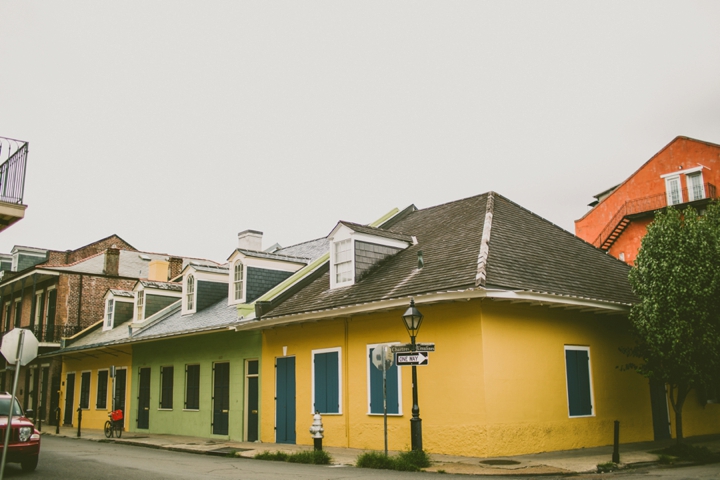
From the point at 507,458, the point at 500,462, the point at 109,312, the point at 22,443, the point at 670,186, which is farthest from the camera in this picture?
the point at 670,186

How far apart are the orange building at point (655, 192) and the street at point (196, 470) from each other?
2212 centimetres

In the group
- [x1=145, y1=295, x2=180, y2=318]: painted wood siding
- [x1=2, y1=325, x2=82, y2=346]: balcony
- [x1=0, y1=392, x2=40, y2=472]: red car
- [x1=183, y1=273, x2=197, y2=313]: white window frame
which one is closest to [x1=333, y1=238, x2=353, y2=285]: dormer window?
[x1=0, y1=392, x2=40, y2=472]: red car

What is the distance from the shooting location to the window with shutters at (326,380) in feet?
55.5

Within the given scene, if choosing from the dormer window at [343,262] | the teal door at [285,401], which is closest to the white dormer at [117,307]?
the teal door at [285,401]

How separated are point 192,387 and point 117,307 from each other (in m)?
10.9

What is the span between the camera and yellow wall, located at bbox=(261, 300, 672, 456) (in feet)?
45.9

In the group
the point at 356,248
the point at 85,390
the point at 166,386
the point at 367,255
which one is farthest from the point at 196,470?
the point at 85,390

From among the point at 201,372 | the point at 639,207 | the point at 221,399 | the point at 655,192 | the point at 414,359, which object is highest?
the point at 655,192

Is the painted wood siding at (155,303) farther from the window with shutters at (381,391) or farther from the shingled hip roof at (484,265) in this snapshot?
the window with shutters at (381,391)

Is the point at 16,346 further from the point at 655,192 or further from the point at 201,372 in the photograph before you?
the point at 655,192

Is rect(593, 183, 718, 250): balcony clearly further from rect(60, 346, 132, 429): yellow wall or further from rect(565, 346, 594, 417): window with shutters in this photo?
rect(60, 346, 132, 429): yellow wall

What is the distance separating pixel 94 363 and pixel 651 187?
28.8m

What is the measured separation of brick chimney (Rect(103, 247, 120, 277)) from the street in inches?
813

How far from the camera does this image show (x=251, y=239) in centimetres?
2820
